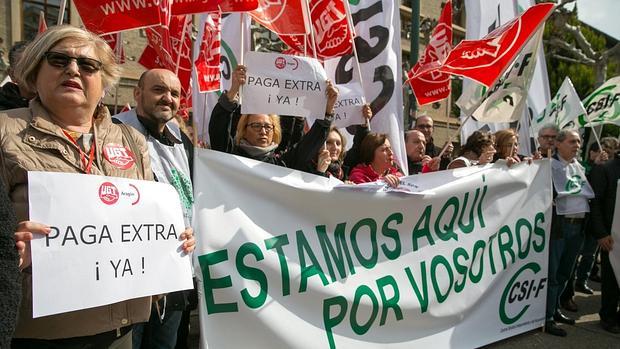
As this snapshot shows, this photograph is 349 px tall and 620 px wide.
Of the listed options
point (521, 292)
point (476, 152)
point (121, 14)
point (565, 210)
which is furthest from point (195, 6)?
point (565, 210)

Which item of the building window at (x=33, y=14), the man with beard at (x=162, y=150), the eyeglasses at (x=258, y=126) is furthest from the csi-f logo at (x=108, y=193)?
the building window at (x=33, y=14)

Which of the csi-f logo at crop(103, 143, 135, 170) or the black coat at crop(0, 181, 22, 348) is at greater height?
the csi-f logo at crop(103, 143, 135, 170)

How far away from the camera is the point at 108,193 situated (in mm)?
1593

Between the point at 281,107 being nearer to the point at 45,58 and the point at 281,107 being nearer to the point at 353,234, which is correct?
the point at 353,234

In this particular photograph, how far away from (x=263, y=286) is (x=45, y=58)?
5.08 ft

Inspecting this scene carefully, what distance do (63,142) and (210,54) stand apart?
370 cm

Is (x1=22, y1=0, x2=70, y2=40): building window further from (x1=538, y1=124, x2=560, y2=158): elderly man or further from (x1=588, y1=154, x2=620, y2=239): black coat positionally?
(x1=588, y1=154, x2=620, y2=239): black coat

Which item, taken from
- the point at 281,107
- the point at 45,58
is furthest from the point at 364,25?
the point at 45,58

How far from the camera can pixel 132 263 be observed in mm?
1646

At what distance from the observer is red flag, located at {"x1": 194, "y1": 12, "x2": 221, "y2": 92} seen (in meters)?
4.94

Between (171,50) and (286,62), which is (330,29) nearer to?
(286,62)

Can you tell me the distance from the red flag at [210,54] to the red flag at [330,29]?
2.82 feet

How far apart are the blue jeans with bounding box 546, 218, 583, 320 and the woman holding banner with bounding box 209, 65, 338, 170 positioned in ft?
7.96

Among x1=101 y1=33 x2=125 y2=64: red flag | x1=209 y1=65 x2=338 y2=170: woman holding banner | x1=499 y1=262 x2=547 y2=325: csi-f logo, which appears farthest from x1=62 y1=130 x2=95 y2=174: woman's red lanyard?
x1=101 y1=33 x2=125 y2=64: red flag
